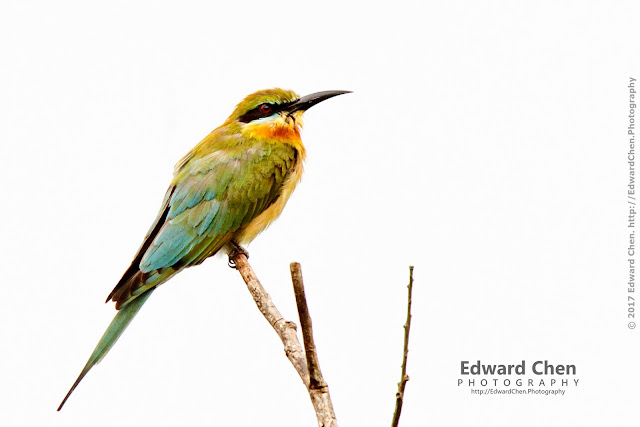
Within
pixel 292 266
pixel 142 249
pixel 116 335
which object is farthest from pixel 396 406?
pixel 142 249

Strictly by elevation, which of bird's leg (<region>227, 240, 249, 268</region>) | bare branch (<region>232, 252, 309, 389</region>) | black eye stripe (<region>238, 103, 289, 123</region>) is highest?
black eye stripe (<region>238, 103, 289, 123</region>)

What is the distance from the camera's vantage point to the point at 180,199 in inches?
167

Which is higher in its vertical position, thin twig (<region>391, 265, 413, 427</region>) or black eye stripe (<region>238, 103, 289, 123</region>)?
black eye stripe (<region>238, 103, 289, 123</region>)

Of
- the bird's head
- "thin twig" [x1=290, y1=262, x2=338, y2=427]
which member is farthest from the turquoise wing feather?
"thin twig" [x1=290, y1=262, x2=338, y2=427]

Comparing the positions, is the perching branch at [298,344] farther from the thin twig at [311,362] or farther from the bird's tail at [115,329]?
the bird's tail at [115,329]

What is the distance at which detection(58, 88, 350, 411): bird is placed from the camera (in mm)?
3973

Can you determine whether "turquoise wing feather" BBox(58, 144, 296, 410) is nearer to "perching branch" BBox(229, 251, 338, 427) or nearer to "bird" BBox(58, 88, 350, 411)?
"bird" BBox(58, 88, 350, 411)

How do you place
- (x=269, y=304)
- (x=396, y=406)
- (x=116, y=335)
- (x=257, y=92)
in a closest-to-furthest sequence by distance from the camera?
(x=396, y=406)
(x=269, y=304)
(x=116, y=335)
(x=257, y=92)

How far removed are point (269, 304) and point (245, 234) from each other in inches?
49.3

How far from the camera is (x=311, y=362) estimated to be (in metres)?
2.51

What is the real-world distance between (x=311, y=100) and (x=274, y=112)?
239mm

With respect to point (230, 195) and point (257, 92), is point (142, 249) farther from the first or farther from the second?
point (257, 92)

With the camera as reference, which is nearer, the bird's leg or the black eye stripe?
the bird's leg

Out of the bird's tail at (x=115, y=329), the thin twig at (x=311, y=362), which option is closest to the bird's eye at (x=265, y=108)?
the bird's tail at (x=115, y=329)
